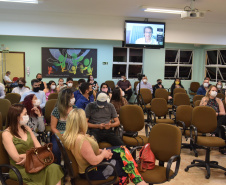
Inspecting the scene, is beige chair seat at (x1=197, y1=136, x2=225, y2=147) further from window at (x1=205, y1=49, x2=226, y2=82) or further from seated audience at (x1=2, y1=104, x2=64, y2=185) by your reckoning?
window at (x1=205, y1=49, x2=226, y2=82)

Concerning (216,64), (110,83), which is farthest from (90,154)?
(216,64)

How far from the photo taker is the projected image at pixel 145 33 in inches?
295

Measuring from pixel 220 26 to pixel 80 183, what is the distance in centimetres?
749

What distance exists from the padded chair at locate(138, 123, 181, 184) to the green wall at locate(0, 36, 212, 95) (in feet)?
26.1

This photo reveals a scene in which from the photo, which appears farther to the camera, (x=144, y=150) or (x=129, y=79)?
(x=129, y=79)

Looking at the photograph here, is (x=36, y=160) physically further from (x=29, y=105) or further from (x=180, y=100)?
(x=180, y=100)

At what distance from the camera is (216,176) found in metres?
4.04

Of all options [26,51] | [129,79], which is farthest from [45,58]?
[129,79]

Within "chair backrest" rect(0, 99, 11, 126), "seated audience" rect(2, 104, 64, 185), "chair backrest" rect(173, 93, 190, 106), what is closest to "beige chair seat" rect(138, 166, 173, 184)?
"seated audience" rect(2, 104, 64, 185)

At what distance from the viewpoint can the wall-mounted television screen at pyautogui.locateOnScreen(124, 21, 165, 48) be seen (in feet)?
24.6

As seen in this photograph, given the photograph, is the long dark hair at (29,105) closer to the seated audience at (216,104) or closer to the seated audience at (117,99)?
the seated audience at (117,99)

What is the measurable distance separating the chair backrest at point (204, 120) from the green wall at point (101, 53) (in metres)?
6.90

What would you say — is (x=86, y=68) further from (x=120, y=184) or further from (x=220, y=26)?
(x=120, y=184)

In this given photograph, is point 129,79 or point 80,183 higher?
point 129,79
